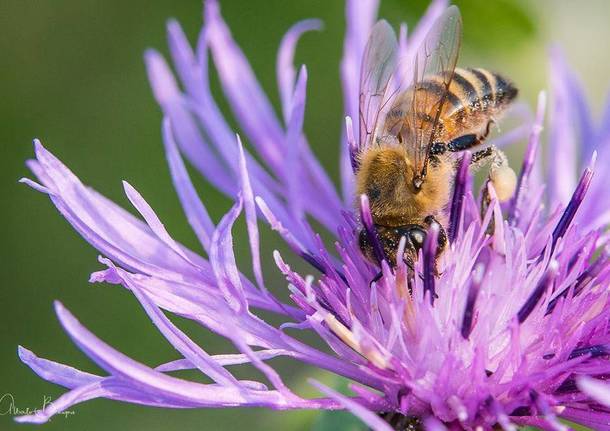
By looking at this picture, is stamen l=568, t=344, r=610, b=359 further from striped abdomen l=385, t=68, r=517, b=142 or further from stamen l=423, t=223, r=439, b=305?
striped abdomen l=385, t=68, r=517, b=142

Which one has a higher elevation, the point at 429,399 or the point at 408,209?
the point at 408,209

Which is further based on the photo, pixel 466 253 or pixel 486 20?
pixel 486 20

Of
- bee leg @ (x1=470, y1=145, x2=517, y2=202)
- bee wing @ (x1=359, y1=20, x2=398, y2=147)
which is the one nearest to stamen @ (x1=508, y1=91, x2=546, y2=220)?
bee leg @ (x1=470, y1=145, x2=517, y2=202)

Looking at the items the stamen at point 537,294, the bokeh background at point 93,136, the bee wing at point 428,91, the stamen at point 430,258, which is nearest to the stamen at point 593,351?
the stamen at point 537,294

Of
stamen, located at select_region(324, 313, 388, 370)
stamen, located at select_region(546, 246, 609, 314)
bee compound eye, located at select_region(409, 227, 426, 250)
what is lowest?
stamen, located at select_region(324, 313, 388, 370)

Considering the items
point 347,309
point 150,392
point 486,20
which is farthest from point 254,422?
point 486,20

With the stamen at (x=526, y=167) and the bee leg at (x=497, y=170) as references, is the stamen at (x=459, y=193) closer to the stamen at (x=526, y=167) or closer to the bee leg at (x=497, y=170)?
the bee leg at (x=497, y=170)

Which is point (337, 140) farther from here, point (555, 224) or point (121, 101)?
point (555, 224)

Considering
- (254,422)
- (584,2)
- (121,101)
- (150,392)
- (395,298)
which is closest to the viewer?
(150,392)
